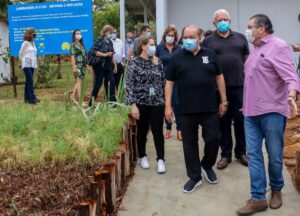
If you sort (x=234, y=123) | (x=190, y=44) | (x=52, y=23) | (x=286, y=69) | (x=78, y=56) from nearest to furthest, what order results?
1. (x=286, y=69)
2. (x=190, y=44)
3. (x=234, y=123)
4. (x=78, y=56)
5. (x=52, y=23)

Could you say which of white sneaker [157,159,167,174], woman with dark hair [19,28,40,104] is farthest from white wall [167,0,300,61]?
white sneaker [157,159,167,174]

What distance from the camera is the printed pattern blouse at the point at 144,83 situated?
5.68 metres

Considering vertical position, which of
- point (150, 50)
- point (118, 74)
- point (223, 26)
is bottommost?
point (118, 74)

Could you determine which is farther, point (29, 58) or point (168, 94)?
point (29, 58)

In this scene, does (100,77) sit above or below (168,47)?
below

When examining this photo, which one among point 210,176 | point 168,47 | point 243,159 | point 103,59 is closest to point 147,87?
point 210,176

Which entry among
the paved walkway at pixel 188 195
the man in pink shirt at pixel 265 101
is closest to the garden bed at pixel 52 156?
the paved walkway at pixel 188 195

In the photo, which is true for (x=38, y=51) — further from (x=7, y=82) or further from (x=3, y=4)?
(x=3, y=4)

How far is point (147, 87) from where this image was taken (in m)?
5.70

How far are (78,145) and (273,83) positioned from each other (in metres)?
2.30

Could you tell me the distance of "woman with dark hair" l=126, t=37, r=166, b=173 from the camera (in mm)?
5680

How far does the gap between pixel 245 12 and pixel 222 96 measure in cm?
720

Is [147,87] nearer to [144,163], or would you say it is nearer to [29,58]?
[144,163]

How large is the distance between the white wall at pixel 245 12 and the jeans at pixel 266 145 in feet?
25.2
